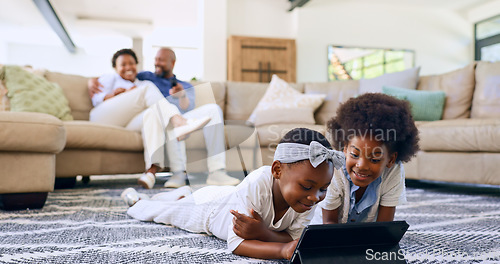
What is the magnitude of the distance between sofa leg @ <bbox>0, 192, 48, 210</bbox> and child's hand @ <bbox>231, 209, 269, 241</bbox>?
3.45 feet

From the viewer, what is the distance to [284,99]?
9.80ft

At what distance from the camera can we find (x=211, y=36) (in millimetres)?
5465

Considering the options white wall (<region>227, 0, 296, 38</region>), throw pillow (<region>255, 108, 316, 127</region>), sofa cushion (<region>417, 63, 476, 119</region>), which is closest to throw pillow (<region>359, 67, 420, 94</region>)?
sofa cushion (<region>417, 63, 476, 119</region>)

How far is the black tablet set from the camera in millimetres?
732

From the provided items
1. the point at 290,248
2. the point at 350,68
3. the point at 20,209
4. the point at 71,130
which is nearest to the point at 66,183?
the point at 71,130

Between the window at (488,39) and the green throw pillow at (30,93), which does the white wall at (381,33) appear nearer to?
the window at (488,39)

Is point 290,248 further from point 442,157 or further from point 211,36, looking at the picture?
point 211,36

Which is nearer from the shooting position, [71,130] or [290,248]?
[290,248]

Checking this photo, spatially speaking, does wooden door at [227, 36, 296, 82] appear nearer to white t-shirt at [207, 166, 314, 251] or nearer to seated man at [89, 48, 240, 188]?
seated man at [89, 48, 240, 188]

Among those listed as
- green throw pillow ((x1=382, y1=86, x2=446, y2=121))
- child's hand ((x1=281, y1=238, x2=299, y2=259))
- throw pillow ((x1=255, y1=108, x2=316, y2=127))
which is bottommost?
child's hand ((x1=281, y1=238, x2=299, y2=259))

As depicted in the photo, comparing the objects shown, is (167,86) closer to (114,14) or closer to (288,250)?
(288,250)

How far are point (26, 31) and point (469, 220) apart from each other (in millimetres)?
9850

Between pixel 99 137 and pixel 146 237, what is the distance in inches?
48.4

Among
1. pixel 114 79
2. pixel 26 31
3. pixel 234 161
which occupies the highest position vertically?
pixel 26 31
